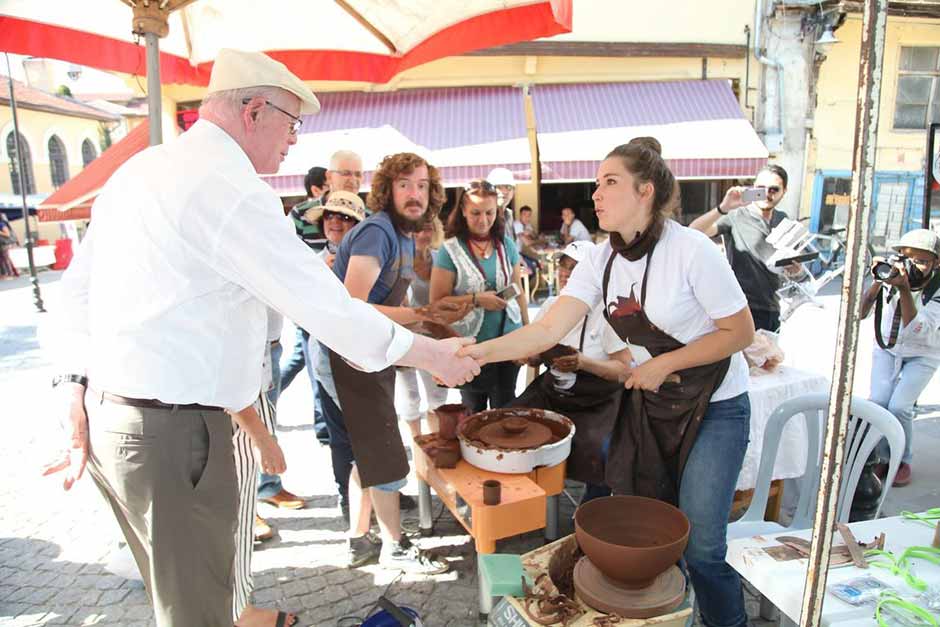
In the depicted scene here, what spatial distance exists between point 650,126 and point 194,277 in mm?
10847

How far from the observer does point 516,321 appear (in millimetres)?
4102

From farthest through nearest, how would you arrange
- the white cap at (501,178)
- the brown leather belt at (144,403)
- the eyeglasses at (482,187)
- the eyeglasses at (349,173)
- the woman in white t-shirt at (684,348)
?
1. the white cap at (501,178)
2. the eyeglasses at (349,173)
3. the eyeglasses at (482,187)
4. the woman in white t-shirt at (684,348)
5. the brown leather belt at (144,403)

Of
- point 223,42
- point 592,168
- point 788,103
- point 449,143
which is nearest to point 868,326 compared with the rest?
point 592,168

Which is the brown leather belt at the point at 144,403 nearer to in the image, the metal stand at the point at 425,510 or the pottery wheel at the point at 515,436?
the pottery wheel at the point at 515,436

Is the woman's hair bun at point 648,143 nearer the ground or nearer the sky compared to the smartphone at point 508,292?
nearer the sky

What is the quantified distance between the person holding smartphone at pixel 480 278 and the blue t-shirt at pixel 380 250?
2.53ft

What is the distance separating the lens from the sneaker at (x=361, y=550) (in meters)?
3.26

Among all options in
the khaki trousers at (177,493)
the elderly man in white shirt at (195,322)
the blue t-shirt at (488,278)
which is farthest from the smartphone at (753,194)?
the khaki trousers at (177,493)

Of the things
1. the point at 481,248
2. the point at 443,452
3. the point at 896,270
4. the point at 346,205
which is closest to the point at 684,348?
the point at 443,452

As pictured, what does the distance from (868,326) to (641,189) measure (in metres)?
7.62

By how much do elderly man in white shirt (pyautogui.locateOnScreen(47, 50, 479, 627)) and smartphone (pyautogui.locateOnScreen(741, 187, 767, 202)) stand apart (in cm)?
318

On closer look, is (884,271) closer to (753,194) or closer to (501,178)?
(753,194)

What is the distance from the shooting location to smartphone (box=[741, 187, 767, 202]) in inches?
164

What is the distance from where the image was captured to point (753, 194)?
4223 mm
